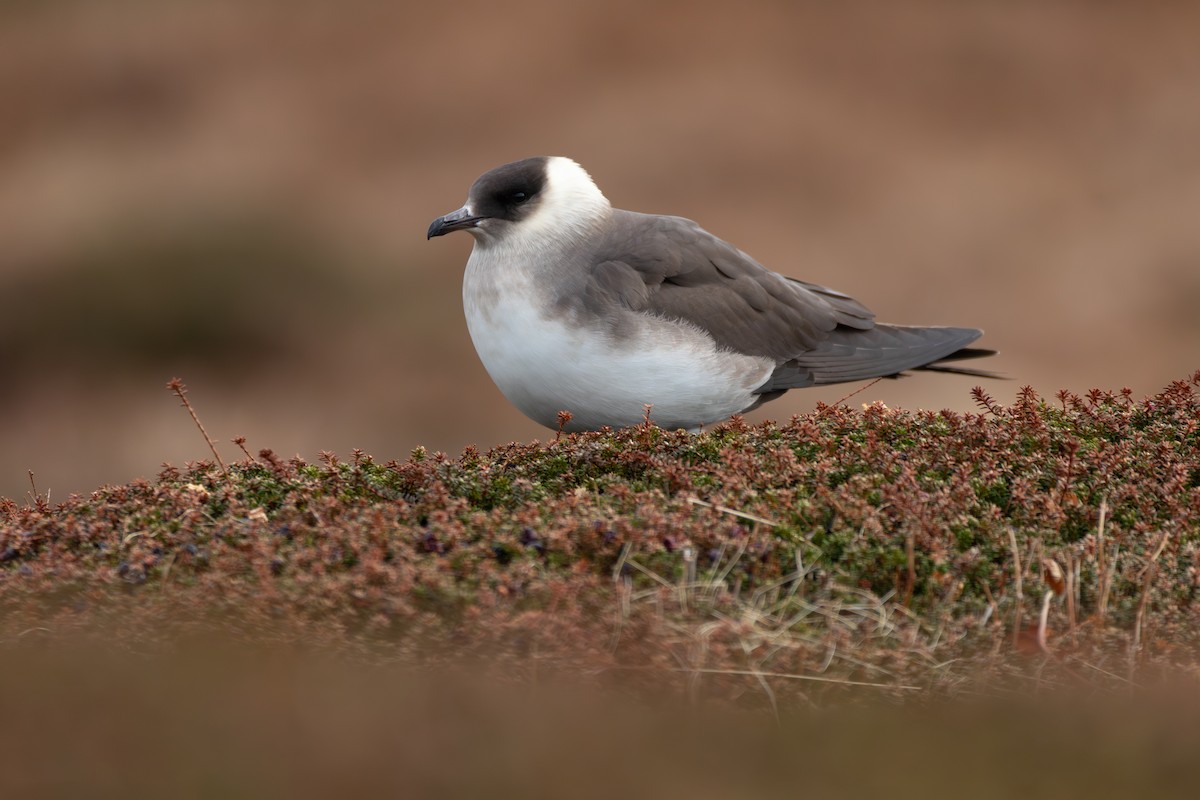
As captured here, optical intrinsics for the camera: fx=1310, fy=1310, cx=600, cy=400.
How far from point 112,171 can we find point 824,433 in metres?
14.3

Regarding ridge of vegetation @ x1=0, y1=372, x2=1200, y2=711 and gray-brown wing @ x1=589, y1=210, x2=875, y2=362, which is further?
gray-brown wing @ x1=589, y1=210, x2=875, y2=362

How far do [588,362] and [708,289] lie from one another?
3.24 ft

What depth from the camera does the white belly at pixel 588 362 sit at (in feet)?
20.7

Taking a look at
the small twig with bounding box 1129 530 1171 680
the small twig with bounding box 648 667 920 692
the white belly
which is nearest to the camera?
the small twig with bounding box 648 667 920 692

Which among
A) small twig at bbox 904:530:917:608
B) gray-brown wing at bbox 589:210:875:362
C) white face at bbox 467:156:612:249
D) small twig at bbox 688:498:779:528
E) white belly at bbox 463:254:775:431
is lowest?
small twig at bbox 904:530:917:608

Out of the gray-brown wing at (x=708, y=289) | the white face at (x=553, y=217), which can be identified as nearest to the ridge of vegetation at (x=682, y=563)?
the gray-brown wing at (x=708, y=289)

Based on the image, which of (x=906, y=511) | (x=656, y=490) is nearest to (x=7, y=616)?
(x=656, y=490)

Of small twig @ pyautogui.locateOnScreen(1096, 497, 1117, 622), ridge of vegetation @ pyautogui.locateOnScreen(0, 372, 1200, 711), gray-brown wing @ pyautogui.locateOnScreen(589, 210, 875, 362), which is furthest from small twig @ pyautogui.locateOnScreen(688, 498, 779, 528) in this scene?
gray-brown wing @ pyautogui.locateOnScreen(589, 210, 875, 362)

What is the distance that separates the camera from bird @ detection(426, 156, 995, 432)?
6363 millimetres

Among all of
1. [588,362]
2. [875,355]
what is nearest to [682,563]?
[588,362]

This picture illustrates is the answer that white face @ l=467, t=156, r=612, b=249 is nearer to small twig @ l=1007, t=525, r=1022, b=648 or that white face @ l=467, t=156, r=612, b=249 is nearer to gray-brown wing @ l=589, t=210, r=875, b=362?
gray-brown wing @ l=589, t=210, r=875, b=362

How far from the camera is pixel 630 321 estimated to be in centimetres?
642

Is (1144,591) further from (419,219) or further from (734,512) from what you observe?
(419,219)

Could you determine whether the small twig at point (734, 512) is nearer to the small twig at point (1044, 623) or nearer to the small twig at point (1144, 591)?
the small twig at point (1044, 623)
